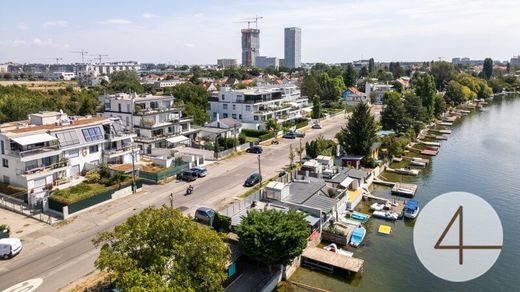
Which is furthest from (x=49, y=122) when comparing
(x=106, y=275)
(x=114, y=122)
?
(x=106, y=275)

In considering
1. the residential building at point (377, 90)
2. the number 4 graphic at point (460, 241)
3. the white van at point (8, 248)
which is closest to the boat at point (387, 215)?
the number 4 graphic at point (460, 241)

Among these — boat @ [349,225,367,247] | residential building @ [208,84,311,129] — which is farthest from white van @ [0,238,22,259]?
residential building @ [208,84,311,129]

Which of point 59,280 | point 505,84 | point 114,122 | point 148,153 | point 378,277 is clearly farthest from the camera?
point 505,84

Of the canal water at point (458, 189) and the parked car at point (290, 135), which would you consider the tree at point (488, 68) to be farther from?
the parked car at point (290, 135)

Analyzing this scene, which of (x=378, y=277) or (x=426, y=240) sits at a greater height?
(x=426, y=240)

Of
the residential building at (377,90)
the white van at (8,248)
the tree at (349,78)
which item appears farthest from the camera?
the tree at (349,78)

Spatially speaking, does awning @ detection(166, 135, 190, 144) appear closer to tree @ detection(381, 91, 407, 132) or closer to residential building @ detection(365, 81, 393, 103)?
tree @ detection(381, 91, 407, 132)

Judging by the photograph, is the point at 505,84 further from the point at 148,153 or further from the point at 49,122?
the point at 49,122
